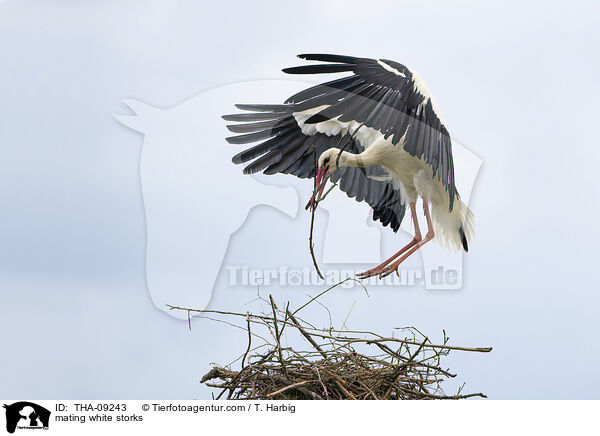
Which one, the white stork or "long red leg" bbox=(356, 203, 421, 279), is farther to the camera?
"long red leg" bbox=(356, 203, 421, 279)

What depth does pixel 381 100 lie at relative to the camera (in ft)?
6.49

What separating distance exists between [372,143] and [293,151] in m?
0.32

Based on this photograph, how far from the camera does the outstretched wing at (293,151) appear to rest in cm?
245

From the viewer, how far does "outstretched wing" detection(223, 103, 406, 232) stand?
8.03 feet

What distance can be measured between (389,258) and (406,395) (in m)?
0.67
